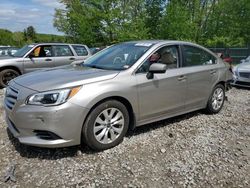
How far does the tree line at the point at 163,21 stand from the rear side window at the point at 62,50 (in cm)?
1286

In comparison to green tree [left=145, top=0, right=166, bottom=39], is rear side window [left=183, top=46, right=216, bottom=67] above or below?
below

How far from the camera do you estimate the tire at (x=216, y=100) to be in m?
5.64

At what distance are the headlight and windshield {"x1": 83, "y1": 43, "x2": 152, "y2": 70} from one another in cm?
106

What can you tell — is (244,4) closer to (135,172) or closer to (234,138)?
(234,138)

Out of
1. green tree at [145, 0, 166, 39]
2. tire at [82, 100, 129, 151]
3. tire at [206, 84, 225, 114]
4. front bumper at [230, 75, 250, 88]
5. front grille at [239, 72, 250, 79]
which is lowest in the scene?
front bumper at [230, 75, 250, 88]

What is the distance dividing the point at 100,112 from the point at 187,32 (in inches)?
793

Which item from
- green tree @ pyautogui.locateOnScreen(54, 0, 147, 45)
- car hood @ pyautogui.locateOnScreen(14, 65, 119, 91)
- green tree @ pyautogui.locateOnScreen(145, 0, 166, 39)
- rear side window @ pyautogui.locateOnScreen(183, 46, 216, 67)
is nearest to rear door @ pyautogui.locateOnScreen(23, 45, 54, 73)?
car hood @ pyautogui.locateOnScreen(14, 65, 119, 91)

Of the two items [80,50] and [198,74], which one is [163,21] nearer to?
[80,50]

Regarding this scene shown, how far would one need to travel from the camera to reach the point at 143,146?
407 centimetres

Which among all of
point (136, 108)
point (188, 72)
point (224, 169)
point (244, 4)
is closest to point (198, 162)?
point (224, 169)

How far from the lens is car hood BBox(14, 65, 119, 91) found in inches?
139

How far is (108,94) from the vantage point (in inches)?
147

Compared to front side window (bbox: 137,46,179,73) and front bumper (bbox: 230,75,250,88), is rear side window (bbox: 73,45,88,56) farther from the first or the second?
front side window (bbox: 137,46,179,73)

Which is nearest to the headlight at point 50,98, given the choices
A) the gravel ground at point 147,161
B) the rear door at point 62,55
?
the gravel ground at point 147,161
